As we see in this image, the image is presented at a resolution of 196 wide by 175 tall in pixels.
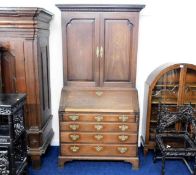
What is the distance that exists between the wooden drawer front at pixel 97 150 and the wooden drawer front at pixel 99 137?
2.6 inches

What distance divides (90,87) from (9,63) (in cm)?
101

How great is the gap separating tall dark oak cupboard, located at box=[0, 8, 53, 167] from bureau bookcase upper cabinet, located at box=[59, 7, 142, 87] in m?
0.33

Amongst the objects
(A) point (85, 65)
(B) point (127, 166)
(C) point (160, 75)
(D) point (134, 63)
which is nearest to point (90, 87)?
(A) point (85, 65)

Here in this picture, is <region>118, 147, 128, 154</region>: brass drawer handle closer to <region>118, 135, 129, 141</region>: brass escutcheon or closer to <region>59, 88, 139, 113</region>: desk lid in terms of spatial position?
<region>118, 135, 129, 141</region>: brass escutcheon

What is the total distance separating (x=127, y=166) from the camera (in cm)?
291

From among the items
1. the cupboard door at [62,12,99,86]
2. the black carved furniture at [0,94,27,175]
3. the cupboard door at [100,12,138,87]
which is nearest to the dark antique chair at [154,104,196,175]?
the cupboard door at [100,12,138,87]

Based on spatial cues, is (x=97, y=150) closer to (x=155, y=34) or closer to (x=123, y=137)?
(x=123, y=137)

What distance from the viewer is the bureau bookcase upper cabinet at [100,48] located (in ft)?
9.03

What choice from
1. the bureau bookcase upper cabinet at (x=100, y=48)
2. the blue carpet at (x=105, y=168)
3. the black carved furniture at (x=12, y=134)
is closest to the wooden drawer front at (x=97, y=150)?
the blue carpet at (x=105, y=168)

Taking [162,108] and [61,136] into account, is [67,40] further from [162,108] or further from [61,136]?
[162,108]

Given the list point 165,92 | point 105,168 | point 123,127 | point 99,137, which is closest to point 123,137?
point 123,127

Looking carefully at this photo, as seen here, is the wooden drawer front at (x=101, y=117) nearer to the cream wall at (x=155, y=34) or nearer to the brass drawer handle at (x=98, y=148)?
the brass drawer handle at (x=98, y=148)

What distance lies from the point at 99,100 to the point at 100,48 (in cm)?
65

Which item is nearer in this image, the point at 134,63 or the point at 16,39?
the point at 16,39
